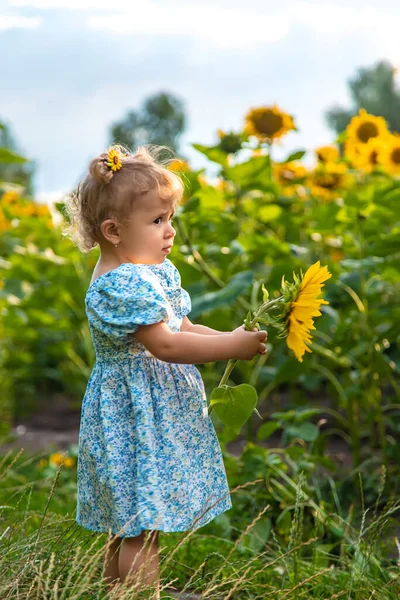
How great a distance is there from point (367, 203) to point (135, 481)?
1398mm

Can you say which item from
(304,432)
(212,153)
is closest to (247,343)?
(304,432)

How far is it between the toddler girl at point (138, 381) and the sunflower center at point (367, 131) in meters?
2.36

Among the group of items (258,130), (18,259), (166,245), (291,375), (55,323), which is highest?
(166,245)

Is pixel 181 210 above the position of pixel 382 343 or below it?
above

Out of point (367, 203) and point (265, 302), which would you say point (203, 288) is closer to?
point (367, 203)

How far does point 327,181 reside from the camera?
150 inches

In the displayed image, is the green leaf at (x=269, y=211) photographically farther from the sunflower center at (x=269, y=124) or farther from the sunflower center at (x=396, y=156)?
the sunflower center at (x=396, y=156)

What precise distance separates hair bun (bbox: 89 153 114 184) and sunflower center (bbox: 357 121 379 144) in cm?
245

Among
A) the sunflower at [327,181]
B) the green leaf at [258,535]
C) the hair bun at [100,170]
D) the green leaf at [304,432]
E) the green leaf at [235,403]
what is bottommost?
the green leaf at [258,535]

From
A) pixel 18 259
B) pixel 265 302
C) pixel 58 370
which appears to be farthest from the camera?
pixel 58 370

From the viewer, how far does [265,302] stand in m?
1.57

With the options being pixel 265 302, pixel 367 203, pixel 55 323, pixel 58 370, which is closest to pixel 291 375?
pixel 367 203

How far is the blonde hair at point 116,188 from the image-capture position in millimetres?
1734

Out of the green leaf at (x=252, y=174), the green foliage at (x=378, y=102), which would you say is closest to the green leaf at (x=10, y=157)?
the green leaf at (x=252, y=174)
